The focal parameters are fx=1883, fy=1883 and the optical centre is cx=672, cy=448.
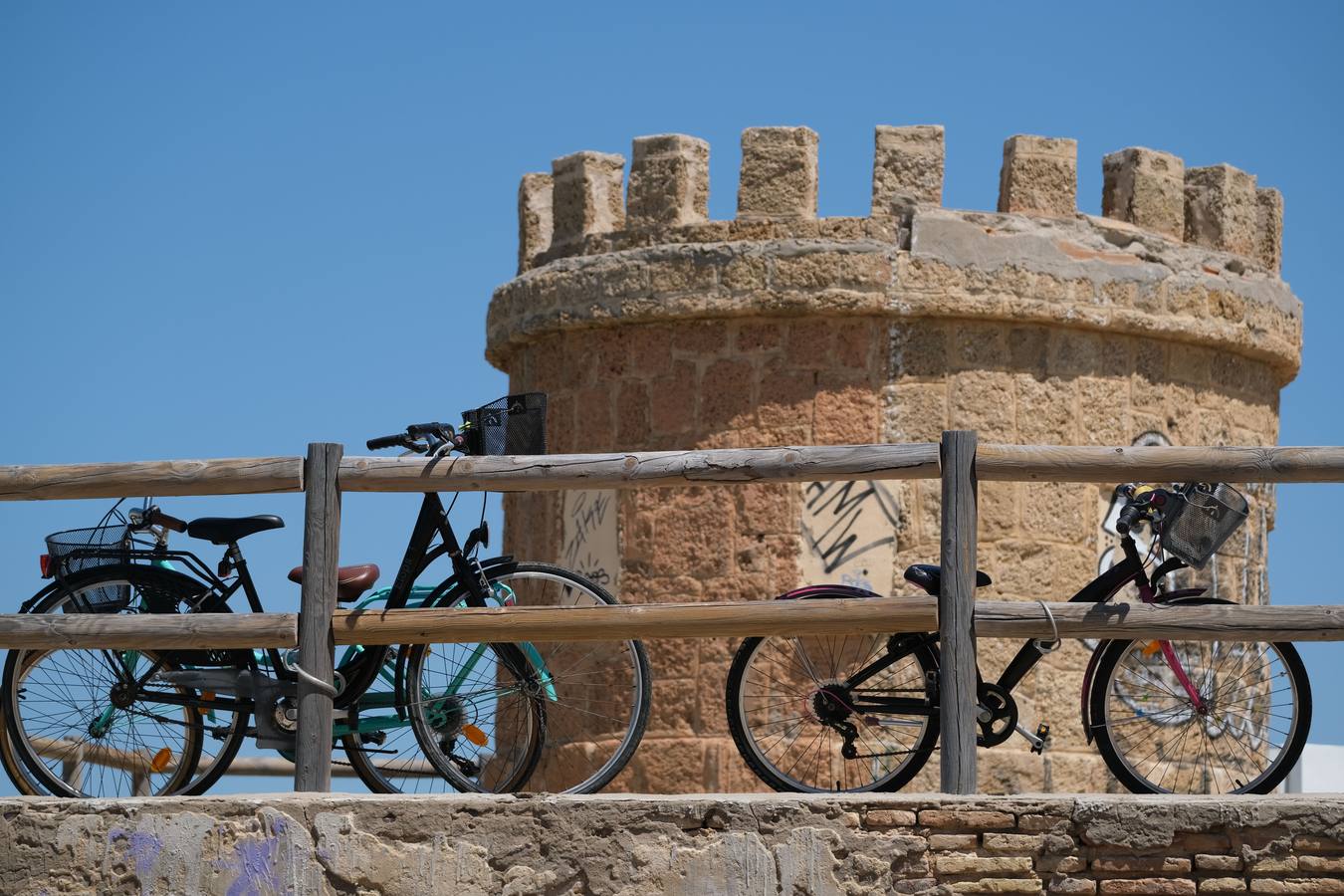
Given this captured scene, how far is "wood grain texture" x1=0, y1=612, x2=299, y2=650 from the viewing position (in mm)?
6039

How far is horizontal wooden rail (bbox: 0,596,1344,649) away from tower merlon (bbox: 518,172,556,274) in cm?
463

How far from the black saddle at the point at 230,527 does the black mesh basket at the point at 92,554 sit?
0.31 meters

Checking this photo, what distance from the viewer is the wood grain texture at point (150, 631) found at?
6039 mm

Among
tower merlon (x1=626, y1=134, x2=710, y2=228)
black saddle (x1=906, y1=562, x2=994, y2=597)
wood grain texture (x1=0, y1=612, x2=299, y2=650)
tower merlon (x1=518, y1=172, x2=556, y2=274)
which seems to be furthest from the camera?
tower merlon (x1=518, y1=172, x2=556, y2=274)

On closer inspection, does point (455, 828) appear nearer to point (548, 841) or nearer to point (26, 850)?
point (548, 841)

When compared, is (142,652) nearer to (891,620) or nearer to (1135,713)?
(891,620)

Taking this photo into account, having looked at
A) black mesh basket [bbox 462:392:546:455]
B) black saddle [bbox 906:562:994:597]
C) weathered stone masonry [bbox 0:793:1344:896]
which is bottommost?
weathered stone masonry [bbox 0:793:1344:896]

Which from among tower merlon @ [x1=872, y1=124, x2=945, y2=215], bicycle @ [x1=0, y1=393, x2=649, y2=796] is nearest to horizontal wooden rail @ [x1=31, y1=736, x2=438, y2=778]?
bicycle @ [x1=0, y1=393, x2=649, y2=796]

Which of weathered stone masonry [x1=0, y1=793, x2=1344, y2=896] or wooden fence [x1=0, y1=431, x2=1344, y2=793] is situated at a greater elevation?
wooden fence [x1=0, y1=431, x2=1344, y2=793]

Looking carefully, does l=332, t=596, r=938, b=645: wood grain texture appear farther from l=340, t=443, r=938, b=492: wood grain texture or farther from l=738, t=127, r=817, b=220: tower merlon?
l=738, t=127, r=817, b=220: tower merlon

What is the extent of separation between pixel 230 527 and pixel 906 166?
4.34 m

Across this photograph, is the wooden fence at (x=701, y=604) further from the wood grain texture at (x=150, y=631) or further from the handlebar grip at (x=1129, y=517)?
the handlebar grip at (x=1129, y=517)

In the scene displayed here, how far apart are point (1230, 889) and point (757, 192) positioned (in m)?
4.82

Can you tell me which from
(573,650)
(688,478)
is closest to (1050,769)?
(573,650)
